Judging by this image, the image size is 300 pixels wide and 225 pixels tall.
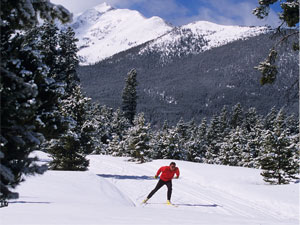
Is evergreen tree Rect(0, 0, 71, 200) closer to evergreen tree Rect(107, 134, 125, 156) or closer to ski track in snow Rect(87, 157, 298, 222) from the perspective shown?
ski track in snow Rect(87, 157, 298, 222)

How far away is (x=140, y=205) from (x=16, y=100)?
350 inches

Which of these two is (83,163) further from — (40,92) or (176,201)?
(40,92)

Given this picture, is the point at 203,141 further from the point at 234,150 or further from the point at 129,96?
the point at 129,96

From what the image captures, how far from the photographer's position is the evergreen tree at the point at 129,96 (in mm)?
59750

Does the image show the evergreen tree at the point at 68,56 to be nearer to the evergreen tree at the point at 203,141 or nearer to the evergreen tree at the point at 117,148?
the evergreen tree at the point at 117,148

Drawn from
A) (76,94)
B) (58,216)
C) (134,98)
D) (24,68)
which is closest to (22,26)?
(24,68)

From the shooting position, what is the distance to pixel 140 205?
1216 cm

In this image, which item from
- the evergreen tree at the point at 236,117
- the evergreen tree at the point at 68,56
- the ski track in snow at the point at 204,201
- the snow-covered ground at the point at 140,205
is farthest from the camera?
the evergreen tree at the point at 236,117

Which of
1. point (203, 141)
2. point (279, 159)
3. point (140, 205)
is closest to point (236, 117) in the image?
point (203, 141)

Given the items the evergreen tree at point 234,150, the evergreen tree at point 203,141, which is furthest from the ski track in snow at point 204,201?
the evergreen tree at point 203,141

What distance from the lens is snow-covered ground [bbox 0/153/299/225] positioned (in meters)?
7.37

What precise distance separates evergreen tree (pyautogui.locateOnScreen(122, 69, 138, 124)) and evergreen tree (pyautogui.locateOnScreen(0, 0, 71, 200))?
180ft

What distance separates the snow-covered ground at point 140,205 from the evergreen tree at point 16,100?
2.54m

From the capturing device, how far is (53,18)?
5090 mm
